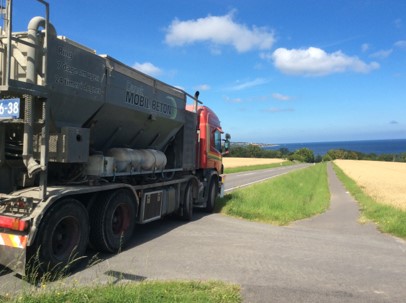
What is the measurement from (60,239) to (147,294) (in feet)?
7.01

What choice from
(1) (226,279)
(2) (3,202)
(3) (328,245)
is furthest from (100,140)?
(3) (328,245)

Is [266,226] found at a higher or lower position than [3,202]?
lower

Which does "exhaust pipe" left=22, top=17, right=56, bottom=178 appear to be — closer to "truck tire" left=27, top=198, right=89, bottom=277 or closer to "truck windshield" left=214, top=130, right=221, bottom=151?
"truck tire" left=27, top=198, right=89, bottom=277

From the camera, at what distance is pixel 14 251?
5.58 metres

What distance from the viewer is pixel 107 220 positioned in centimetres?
727

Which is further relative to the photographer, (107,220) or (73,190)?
(107,220)

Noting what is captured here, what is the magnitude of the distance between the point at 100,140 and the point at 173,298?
13.2ft

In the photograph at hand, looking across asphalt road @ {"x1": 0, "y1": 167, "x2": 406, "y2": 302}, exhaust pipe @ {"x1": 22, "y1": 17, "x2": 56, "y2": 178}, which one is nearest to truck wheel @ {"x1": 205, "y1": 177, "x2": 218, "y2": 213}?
asphalt road @ {"x1": 0, "y1": 167, "x2": 406, "y2": 302}

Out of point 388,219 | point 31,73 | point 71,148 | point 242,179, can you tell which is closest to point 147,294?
point 71,148

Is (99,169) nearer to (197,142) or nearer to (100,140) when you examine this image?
(100,140)

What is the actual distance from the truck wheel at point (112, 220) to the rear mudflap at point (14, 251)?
1562 mm

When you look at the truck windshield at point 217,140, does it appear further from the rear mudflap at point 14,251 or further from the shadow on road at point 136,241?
the rear mudflap at point 14,251

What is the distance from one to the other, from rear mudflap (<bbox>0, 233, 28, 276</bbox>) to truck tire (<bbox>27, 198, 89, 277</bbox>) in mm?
124

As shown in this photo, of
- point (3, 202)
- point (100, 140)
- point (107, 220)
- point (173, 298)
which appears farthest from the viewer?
point (100, 140)
